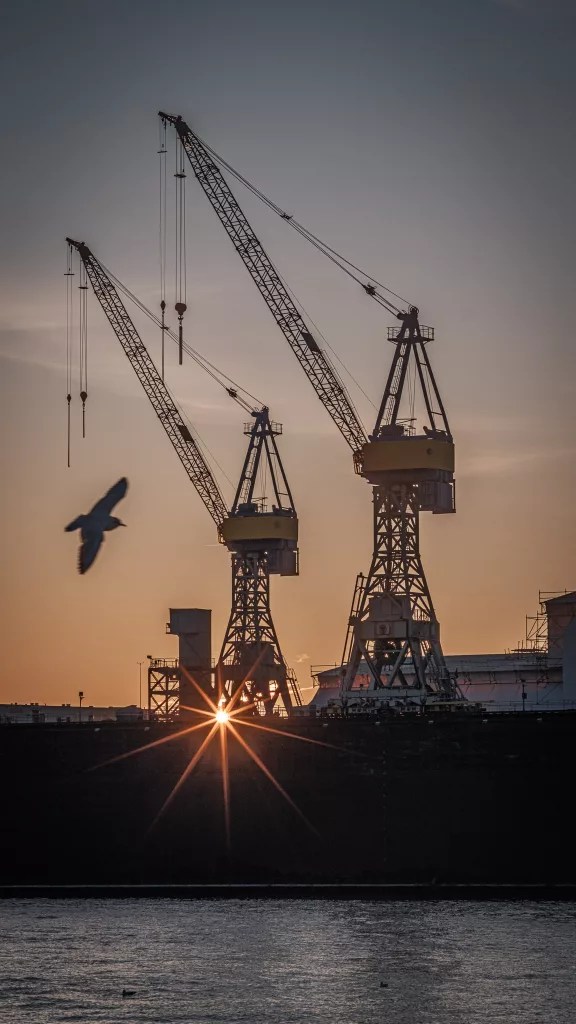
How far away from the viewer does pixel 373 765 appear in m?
70.2

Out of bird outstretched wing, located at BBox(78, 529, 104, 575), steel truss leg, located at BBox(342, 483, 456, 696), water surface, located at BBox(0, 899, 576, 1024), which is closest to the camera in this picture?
water surface, located at BBox(0, 899, 576, 1024)

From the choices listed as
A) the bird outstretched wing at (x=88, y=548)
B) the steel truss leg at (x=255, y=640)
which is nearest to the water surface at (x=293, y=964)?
the bird outstretched wing at (x=88, y=548)

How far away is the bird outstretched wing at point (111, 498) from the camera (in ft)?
195

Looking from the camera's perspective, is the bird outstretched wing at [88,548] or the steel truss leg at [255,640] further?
the steel truss leg at [255,640]

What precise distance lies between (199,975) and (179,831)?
2083 cm

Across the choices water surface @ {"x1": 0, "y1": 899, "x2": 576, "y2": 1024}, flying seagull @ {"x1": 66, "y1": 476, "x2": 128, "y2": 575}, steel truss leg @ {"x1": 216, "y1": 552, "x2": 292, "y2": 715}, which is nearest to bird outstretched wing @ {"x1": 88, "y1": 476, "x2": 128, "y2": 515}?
flying seagull @ {"x1": 66, "y1": 476, "x2": 128, "y2": 575}

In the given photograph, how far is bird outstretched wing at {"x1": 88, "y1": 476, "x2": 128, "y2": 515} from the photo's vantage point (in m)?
59.5

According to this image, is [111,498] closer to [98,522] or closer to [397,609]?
[98,522]

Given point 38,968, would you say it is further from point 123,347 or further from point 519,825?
point 123,347

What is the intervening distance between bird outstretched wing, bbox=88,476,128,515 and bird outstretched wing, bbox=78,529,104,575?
0.82 meters

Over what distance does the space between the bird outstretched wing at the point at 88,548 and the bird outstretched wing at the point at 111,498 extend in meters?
0.82

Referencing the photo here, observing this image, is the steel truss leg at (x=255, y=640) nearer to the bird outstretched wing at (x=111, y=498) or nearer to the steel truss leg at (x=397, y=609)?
the steel truss leg at (x=397, y=609)

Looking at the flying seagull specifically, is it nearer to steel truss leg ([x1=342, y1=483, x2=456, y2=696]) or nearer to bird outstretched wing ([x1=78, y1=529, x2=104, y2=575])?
bird outstretched wing ([x1=78, y1=529, x2=104, y2=575])

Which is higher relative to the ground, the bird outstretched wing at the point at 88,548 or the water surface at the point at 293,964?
the bird outstretched wing at the point at 88,548
